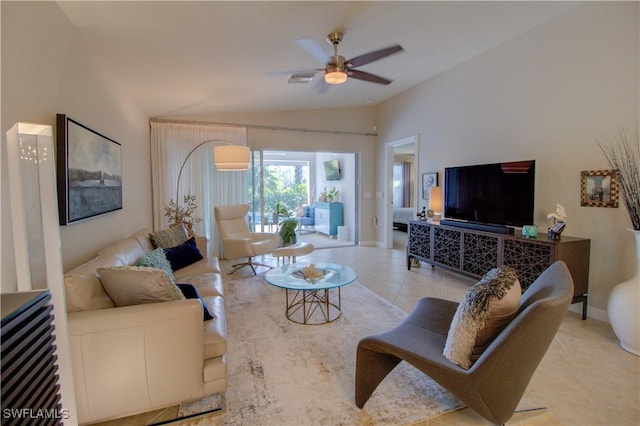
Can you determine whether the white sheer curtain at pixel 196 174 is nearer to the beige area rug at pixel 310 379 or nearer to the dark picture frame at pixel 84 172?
the dark picture frame at pixel 84 172

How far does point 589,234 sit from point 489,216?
94 centimetres

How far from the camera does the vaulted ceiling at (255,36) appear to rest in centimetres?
226

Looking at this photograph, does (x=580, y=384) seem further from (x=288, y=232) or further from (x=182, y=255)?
(x=288, y=232)

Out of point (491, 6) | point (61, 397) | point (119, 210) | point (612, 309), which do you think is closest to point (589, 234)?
point (612, 309)

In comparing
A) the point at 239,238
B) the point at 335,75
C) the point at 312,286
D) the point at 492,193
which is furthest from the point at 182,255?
the point at 492,193

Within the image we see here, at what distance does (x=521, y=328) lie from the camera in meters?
1.31

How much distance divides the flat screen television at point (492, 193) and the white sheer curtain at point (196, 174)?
3.54m

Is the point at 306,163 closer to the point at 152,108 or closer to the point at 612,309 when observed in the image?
the point at 152,108

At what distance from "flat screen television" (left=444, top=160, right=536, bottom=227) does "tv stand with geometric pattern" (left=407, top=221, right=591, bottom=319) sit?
250 millimetres

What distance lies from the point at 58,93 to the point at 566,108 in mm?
4474

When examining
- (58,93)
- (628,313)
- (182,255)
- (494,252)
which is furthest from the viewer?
(494,252)

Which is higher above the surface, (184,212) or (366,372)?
(184,212)

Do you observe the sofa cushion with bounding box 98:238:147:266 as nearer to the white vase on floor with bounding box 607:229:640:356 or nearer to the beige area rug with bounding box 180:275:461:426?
the beige area rug with bounding box 180:275:461:426

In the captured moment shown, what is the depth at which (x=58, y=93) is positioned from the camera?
6.91ft
